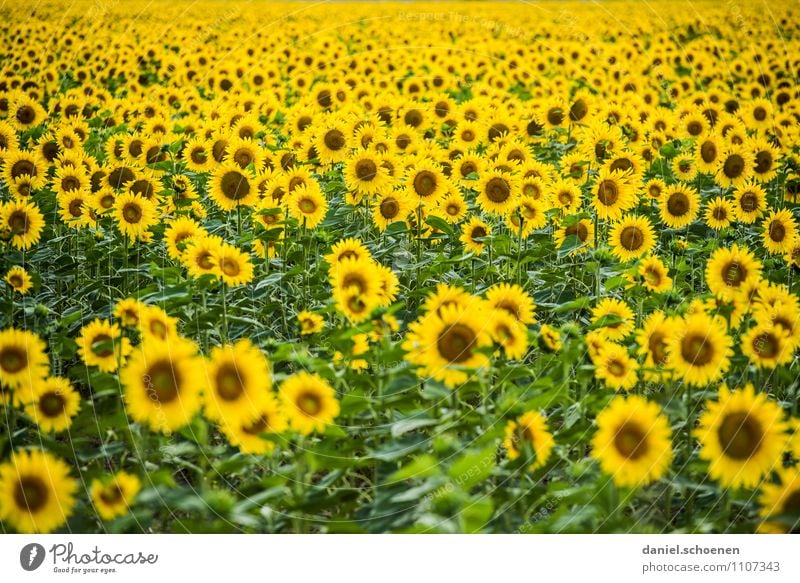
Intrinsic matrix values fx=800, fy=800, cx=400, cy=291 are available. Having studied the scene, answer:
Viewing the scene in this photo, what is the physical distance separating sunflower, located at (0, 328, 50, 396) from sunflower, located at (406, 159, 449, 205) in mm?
1916

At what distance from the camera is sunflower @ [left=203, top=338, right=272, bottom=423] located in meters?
2.29

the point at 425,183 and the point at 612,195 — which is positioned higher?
the point at 425,183

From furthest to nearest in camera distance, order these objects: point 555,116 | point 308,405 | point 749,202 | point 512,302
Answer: point 555,116
point 749,202
point 512,302
point 308,405

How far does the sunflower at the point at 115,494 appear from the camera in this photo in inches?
88.0

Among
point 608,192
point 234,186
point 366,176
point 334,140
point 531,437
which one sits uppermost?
point 334,140

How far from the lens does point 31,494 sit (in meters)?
2.24

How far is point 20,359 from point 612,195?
2.76 meters

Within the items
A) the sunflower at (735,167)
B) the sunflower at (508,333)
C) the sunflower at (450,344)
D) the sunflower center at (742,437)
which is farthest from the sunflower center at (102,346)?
the sunflower at (735,167)

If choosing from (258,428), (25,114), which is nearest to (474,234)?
(258,428)

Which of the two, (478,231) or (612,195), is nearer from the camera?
(478,231)

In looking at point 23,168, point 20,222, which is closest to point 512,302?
Answer: point 20,222

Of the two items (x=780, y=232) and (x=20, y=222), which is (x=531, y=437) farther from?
(x=20, y=222)

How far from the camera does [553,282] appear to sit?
366 cm

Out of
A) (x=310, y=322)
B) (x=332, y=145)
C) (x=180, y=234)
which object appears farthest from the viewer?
(x=332, y=145)
